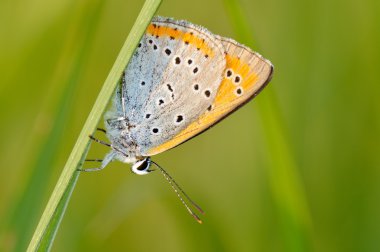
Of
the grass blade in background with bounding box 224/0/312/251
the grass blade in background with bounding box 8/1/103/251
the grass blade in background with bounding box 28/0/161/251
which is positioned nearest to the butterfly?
the grass blade in background with bounding box 224/0/312/251

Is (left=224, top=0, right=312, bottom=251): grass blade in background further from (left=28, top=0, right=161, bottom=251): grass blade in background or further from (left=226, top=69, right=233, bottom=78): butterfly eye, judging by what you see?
(left=28, top=0, right=161, bottom=251): grass blade in background

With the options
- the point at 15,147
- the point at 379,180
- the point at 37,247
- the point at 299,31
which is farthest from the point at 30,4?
the point at 37,247

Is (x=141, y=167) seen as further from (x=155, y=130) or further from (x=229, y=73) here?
(x=229, y=73)

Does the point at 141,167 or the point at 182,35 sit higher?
the point at 182,35

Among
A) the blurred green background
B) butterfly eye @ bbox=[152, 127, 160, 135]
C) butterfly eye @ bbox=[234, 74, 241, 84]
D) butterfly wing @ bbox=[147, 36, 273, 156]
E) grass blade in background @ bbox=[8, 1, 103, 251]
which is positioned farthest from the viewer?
the blurred green background

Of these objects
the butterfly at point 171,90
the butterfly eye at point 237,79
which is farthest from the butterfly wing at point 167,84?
the butterfly eye at point 237,79

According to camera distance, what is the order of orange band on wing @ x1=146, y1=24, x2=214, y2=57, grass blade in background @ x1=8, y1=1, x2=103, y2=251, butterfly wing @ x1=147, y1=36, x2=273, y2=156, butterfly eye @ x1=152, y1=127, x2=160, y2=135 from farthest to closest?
butterfly eye @ x1=152, y1=127, x2=160, y2=135
orange band on wing @ x1=146, y1=24, x2=214, y2=57
butterfly wing @ x1=147, y1=36, x2=273, y2=156
grass blade in background @ x1=8, y1=1, x2=103, y2=251

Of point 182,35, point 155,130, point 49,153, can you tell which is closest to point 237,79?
point 182,35
